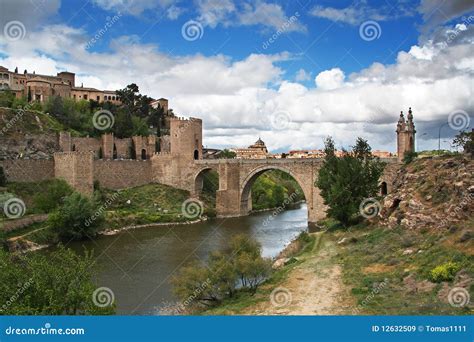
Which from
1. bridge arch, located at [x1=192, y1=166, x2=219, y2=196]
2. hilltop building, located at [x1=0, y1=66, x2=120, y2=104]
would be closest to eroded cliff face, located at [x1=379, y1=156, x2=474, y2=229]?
bridge arch, located at [x1=192, y1=166, x2=219, y2=196]

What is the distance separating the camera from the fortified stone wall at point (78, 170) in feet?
108

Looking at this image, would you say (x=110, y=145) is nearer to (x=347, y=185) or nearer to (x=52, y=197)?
(x=52, y=197)

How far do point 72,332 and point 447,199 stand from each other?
1429 centimetres

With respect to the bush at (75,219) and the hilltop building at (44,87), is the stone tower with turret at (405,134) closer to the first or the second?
the bush at (75,219)

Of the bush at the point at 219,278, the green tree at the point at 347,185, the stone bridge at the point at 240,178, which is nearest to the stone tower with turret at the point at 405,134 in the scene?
the green tree at the point at 347,185

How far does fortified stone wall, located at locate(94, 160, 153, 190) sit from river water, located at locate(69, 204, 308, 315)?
27.7 feet

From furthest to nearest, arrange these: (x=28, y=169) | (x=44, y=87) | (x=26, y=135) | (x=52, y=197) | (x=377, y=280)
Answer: (x=44, y=87) < (x=26, y=135) < (x=28, y=169) < (x=52, y=197) < (x=377, y=280)

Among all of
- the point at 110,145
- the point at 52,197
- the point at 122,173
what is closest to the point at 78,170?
the point at 52,197

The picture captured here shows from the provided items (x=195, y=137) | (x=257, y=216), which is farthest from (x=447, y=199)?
(x=195, y=137)

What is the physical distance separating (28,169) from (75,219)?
30.7 feet

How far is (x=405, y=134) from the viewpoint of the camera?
2780 cm

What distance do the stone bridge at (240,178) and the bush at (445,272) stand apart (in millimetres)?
20310

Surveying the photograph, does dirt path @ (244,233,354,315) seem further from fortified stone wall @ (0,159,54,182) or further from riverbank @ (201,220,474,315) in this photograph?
fortified stone wall @ (0,159,54,182)

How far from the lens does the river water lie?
16656mm
